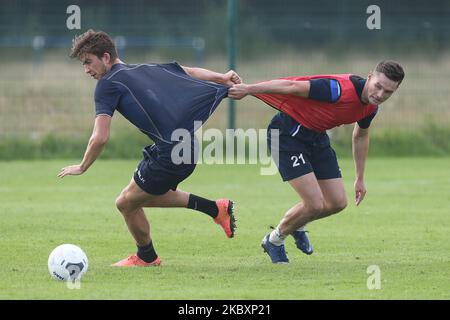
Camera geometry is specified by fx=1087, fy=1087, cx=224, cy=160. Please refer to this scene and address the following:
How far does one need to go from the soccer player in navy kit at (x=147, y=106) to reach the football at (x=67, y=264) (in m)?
0.77

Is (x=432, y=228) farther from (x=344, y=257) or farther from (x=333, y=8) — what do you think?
(x=333, y=8)

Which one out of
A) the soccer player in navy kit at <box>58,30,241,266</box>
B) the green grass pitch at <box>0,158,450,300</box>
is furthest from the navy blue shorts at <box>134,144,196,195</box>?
the green grass pitch at <box>0,158,450,300</box>

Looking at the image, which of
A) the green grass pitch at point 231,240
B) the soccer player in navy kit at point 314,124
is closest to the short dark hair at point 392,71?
the soccer player in navy kit at point 314,124

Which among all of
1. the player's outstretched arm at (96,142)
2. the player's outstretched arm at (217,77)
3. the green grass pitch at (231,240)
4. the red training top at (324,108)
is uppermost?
the player's outstretched arm at (217,77)

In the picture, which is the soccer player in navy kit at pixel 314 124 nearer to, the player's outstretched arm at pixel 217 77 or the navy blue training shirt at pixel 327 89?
the navy blue training shirt at pixel 327 89

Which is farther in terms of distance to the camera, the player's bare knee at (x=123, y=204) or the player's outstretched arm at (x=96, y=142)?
the player's bare knee at (x=123, y=204)

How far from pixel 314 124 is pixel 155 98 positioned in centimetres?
147

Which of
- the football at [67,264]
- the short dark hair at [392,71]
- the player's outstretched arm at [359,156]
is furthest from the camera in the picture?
the player's outstretched arm at [359,156]

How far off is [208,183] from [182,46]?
6520 millimetres

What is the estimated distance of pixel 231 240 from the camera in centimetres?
1155

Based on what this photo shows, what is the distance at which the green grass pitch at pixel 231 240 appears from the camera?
8492mm

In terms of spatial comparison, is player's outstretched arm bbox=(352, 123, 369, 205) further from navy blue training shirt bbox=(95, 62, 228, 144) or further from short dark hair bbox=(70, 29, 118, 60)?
short dark hair bbox=(70, 29, 118, 60)

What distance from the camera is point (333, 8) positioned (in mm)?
21969
